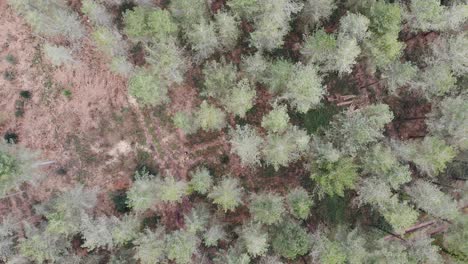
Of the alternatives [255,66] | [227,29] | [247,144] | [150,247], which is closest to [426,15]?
[255,66]

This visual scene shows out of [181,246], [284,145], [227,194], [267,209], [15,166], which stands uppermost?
[284,145]

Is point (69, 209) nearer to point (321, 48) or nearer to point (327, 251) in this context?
point (327, 251)

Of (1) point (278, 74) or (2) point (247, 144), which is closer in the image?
(2) point (247, 144)

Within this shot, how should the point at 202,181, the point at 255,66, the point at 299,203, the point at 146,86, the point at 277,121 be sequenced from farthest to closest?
the point at 202,181, the point at 255,66, the point at 299,203, the point at 277,121, the point at 146,86

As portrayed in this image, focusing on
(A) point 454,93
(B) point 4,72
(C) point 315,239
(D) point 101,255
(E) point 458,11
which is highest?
(E) point 458,11

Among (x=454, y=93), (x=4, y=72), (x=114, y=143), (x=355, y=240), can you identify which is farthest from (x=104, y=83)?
(x=454, y=93)

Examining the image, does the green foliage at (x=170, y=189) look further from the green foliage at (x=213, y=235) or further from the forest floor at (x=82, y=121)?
the green foliage at (x=213, y=235)

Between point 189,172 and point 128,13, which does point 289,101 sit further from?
point 128,13

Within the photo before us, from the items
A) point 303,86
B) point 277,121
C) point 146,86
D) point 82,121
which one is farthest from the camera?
point 82,121
